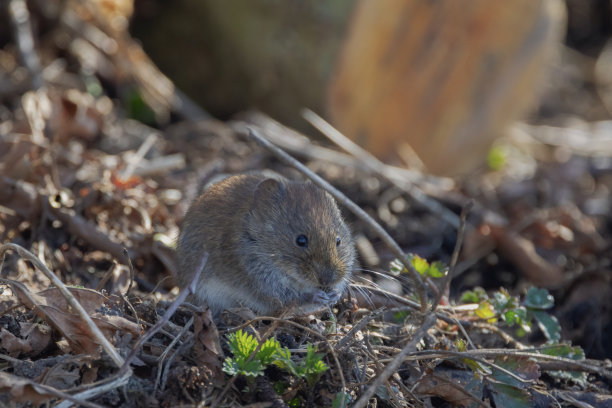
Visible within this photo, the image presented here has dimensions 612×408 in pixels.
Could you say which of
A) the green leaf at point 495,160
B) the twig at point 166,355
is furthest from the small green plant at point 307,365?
the green leaf at point 495,160

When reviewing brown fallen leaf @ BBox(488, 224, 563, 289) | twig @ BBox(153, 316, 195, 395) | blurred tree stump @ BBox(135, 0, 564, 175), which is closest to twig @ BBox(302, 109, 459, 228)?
brown fallen leaf @ BBox(488, 224, 563, 289)

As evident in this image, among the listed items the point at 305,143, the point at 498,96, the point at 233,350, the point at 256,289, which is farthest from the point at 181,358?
the point at 498,96

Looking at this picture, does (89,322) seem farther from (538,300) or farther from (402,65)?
(402,65)

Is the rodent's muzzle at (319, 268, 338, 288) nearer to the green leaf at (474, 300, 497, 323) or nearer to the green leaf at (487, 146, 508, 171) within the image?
the green leaf at (474, 300, 497, 323)

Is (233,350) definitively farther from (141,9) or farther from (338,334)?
(141,9)

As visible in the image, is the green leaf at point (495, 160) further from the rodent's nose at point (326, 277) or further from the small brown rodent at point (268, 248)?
the rodent's nose at point (326, 277)

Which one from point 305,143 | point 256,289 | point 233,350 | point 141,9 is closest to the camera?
point 233,350
